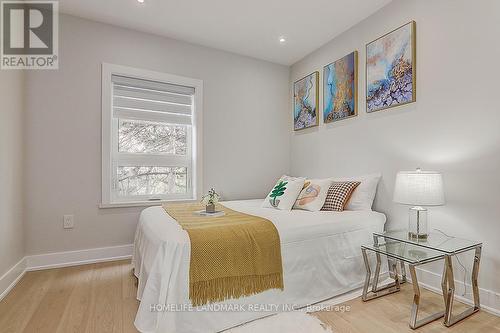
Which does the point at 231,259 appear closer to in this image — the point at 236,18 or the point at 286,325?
the point at 286,325

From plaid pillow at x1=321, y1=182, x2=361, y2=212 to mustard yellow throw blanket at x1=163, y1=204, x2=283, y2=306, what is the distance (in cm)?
88

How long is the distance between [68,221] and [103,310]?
4.33 ft

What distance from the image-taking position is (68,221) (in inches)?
109

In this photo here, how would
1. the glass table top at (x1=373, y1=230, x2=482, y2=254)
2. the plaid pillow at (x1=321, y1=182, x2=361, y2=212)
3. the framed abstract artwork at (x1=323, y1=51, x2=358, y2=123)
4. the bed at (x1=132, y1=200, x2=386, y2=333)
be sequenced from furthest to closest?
the framed abstract artwork at (x1=323, y1=51, x2=358, y2=123) < the plaid pillow at (x1=321, y1=182, x2=361, y2=212) < the glass table top at (x1=373, y1=230, x2=482, y2=254) < the bed at (x1=132, y1=200, x2=386, y2=333)

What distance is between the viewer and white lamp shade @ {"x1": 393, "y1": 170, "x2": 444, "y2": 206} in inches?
75.2

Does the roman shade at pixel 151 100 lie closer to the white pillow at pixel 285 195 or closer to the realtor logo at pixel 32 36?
the realtor logo at pixel 32 36

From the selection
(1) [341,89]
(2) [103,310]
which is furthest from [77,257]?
(1) [341,89]

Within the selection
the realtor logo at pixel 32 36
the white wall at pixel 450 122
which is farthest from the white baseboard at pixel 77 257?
the white wall at pixel 450 122

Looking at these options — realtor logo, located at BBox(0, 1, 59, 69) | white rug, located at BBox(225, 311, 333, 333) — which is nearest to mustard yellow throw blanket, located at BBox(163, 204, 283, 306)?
white rug, located at BBox(225, 311, 333, 333)

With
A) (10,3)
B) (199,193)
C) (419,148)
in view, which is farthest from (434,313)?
(10,3)

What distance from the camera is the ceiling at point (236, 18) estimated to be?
8.52 feet

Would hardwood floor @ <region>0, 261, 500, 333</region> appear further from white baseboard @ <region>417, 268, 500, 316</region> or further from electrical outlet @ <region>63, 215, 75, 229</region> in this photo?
electrical outlet @ <region>63, 215, 75, 229</region>

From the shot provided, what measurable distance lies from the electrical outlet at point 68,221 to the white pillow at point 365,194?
9.18 feet

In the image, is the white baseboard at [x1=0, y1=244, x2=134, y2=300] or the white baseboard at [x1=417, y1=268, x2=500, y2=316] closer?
the white baseboard at [x1=417, y1=268, x2=500, y2=316]
